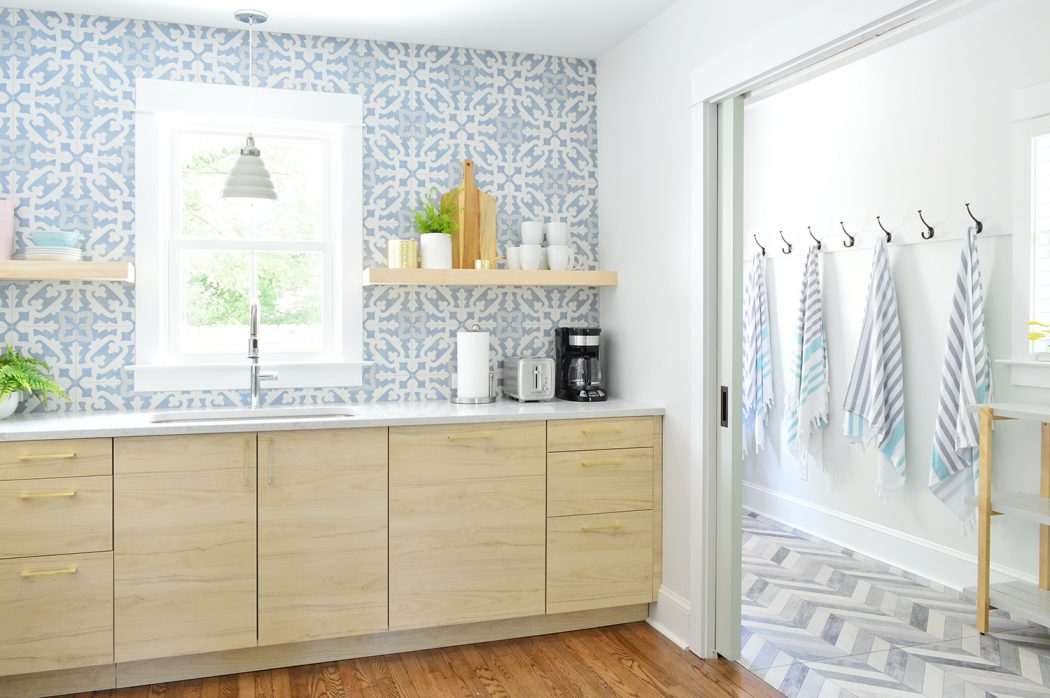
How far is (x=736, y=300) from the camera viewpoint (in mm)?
2768

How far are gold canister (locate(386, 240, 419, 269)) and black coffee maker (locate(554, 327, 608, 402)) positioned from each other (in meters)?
0.73

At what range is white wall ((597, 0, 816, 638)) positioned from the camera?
2941mm

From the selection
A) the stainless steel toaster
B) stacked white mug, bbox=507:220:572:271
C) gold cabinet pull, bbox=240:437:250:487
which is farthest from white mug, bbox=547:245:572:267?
gold cabinet pull, bbox=240:437:250:487

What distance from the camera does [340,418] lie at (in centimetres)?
281

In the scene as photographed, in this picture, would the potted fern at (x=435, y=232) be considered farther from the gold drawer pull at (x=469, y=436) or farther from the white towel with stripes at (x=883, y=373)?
the white towel with stripes at (x=883, y=373)

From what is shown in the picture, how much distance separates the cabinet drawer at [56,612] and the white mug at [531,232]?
79.9 inches

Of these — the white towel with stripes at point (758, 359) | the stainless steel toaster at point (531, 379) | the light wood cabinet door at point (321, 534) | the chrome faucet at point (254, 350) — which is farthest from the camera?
the white towel with stripes at point (758, 359)

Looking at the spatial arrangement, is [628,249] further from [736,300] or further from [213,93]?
[213,93]

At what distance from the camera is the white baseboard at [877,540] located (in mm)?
3389

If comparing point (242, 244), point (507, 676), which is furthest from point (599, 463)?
point (242, 244)

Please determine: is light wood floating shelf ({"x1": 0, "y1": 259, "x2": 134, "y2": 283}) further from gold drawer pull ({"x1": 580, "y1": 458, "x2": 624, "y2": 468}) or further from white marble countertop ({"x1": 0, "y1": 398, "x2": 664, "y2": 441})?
gold drawer pull ({"x1": 580, "y1": 458, "x2": 624, "y2": 468})

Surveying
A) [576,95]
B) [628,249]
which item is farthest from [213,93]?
[628,249]

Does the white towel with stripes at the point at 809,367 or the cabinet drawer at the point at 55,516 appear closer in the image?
the cabinet drawer at the point at 55,516

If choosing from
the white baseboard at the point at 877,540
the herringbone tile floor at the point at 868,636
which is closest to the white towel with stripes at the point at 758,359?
the white baseboard at the point at 877,540
